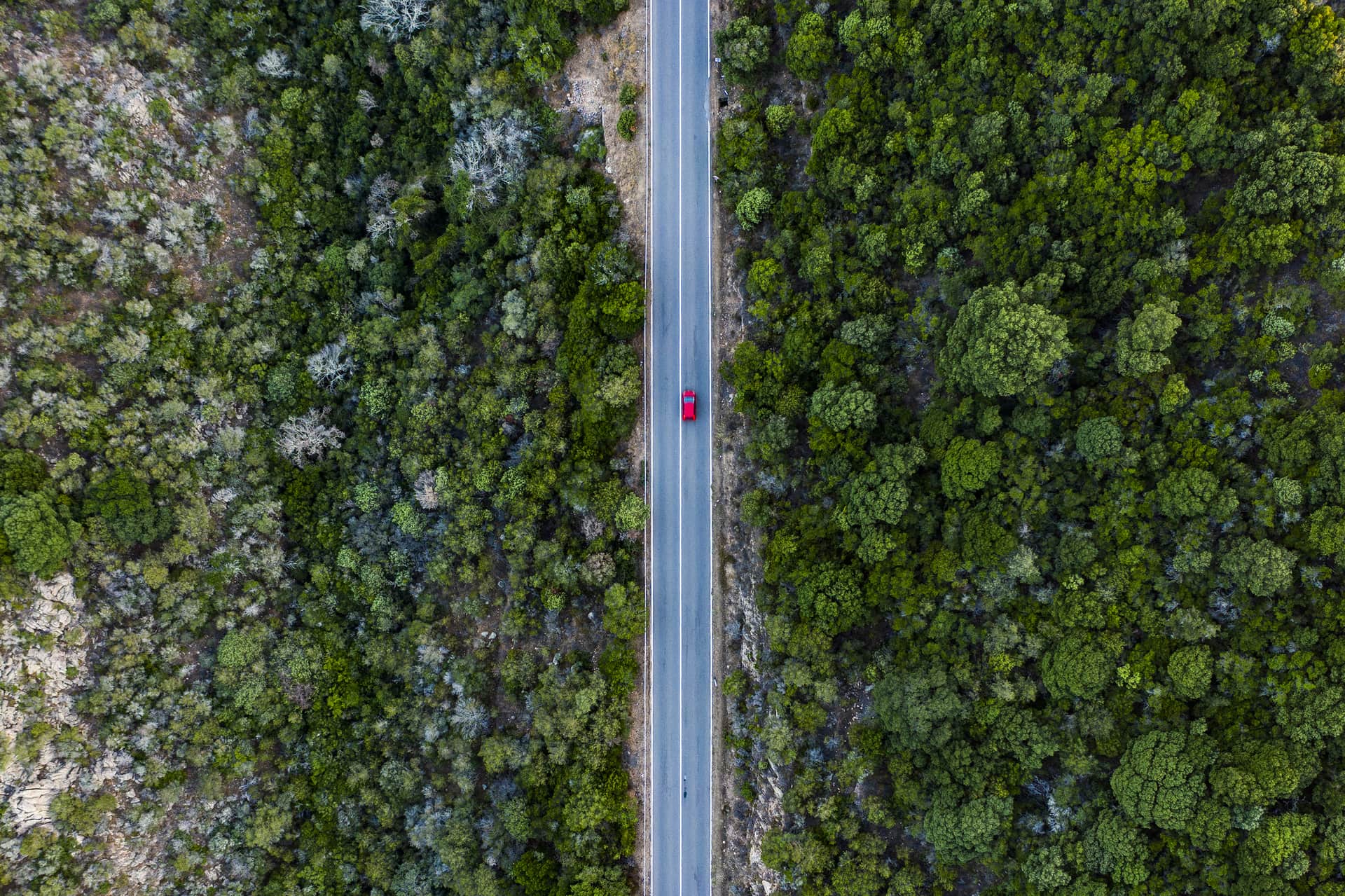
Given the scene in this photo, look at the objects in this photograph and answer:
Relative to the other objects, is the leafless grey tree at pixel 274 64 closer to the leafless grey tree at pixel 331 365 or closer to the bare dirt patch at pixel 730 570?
the leafless grey tree at pixel 331 365

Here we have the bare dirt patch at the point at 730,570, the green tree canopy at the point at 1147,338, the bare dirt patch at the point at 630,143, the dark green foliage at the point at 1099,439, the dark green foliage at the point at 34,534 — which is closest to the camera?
the green tree canopy at the point at 1147,338

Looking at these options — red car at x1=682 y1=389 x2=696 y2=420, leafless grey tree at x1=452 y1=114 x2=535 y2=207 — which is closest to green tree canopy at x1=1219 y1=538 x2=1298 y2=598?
red car at x1=682 y1=389 x2=696 y2=420

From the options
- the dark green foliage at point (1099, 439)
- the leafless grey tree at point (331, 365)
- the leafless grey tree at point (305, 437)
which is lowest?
the dark green foliage at point (1099, 439)

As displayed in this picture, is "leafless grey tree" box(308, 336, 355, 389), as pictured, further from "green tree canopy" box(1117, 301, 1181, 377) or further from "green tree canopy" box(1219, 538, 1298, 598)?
"green tree canopy" box(1219, 538, 1298, 598)

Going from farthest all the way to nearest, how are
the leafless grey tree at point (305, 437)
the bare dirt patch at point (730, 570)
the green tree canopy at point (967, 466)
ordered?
the leafless grey tree at point (305, 437) → the bare dirt patch at point (730, 570) → the green tree canopy at point (967, 466)

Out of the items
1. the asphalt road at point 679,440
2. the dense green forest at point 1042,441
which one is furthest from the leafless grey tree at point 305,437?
the dense green forest at point 1042,441

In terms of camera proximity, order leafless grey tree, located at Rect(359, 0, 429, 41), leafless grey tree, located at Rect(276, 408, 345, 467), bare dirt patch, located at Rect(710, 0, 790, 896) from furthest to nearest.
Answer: leafless grey tree, located at Rect(276, 408, 345, 467) < leafless grey tree, located at Rect(359, 0, 429, 41) < bare dirt patch, located at Rect(710, 0, 790, 896)

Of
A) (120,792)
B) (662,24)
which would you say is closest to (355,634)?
(120,792)
